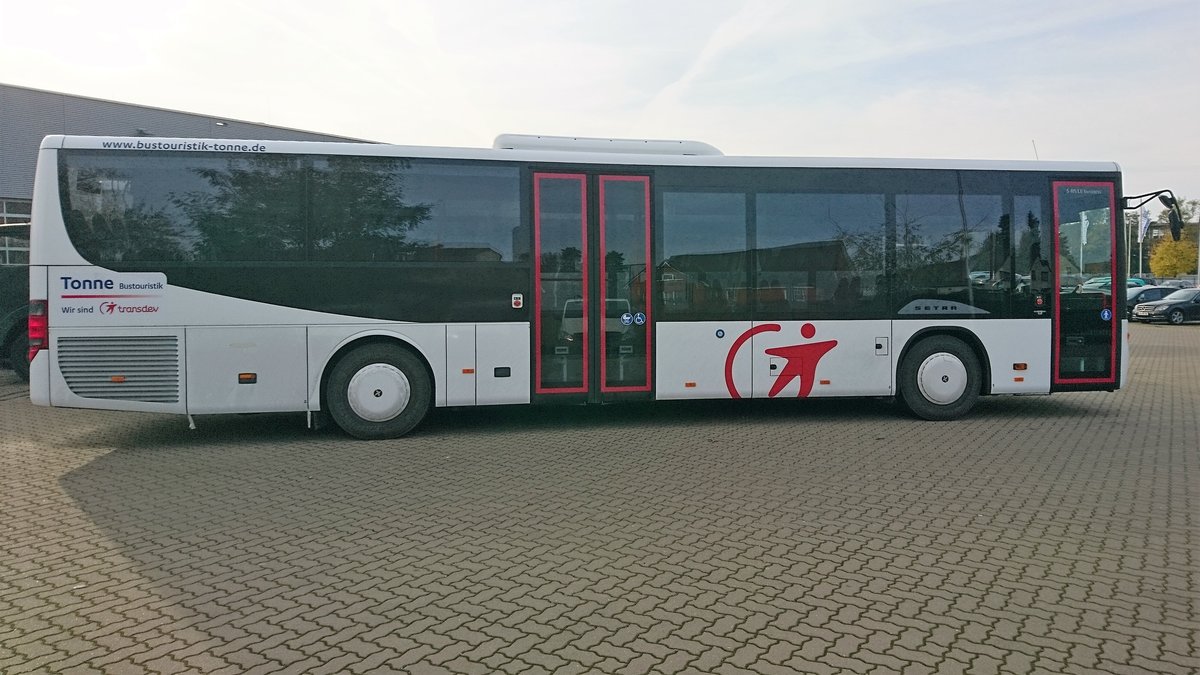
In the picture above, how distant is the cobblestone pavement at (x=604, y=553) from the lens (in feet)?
12.5

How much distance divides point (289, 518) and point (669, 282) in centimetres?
517

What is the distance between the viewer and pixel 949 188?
33.9ft

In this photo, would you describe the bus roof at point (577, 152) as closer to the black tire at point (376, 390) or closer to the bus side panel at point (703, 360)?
the bus side panel at point (703, 360)

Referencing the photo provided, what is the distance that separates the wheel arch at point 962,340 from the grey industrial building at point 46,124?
23988 millimetres

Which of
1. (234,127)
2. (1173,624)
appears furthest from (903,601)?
(234,127)

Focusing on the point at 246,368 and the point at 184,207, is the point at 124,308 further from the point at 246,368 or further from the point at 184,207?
the point at 246,368

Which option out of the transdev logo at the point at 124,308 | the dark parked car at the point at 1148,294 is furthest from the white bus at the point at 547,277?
the dark parked car at the point at 1148,294

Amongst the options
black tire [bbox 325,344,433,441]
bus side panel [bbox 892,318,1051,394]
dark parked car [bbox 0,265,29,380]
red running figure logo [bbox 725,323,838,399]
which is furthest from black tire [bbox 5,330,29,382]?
bus side panel [bbox 892,318,1051,394]

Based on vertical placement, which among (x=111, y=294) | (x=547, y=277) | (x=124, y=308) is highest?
(x=547, y=277)

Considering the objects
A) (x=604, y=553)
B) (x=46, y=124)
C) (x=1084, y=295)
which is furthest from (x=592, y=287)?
(x=46, y=124)

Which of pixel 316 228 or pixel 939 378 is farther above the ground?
pixel 316 228

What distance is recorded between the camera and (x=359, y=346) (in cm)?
917

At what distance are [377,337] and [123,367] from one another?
8.27 feet

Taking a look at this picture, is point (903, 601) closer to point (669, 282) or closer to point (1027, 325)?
point (669, 282)
